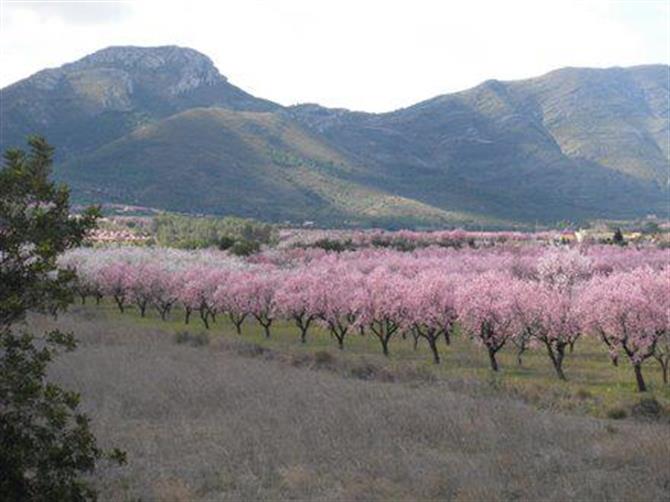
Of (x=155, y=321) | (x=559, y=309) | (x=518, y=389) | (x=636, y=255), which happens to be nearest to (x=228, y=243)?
(x=155, y=321)

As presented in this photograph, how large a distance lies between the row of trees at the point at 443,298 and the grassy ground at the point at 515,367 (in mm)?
1327

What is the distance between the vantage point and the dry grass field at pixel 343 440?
19.3 meters

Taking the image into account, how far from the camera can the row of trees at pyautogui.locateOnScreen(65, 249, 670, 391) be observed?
163ft

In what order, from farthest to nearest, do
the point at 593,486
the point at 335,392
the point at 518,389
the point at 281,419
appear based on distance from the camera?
the point at 518,389 → the point at 335,392 → the point at 281,419 → the point at 593,486

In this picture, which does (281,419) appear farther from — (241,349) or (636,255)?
(636,255)

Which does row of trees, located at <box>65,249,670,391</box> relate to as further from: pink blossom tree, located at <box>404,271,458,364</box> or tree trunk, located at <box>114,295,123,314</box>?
tree trunk, located at <box>114,295,123,314</box>

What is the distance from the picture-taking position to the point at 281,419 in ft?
91.7

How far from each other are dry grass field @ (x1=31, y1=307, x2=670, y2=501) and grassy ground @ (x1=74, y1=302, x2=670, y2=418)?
1.79 meters

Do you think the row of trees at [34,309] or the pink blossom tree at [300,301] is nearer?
the row of trees at [34,309]

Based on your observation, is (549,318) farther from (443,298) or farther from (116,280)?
(116,280)

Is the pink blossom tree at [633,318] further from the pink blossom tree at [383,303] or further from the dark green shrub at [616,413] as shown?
the pink blossom tree at [383,303]

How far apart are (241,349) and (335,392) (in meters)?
22.4

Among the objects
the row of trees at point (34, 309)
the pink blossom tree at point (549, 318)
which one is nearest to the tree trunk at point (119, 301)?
the pink blossom tree at point (549, 318)

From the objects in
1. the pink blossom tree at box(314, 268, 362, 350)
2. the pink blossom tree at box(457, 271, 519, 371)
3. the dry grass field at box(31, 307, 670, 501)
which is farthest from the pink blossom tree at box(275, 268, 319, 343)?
the dry grass field at box(31, 307, 670, 501)
